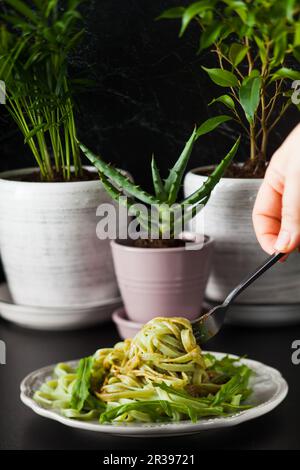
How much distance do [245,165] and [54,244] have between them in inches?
12.4

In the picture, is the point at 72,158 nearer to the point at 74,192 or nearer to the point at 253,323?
the point at 74,192

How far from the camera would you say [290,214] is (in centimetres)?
90

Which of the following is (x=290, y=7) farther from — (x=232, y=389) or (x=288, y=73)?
(x=232, y=389)

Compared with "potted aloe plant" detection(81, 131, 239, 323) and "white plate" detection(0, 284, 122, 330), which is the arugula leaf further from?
"white plate" detection(0, 284, 122, 330)

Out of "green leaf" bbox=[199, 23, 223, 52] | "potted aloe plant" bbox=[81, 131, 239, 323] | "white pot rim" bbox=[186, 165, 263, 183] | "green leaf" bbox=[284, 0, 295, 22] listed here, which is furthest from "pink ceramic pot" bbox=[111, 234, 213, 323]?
"green leaf" bbox=[284, 0, 295, 22]

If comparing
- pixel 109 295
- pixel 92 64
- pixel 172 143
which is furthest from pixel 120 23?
pixel 109 295

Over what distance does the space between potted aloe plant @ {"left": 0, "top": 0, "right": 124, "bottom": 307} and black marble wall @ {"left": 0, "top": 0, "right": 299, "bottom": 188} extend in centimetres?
6

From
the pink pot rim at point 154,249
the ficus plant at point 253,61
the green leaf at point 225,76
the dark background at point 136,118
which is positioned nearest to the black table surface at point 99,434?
the dark background at point 136,118

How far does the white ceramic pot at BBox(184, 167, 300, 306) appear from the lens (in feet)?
4.14

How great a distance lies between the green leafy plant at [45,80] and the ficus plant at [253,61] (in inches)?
6.2

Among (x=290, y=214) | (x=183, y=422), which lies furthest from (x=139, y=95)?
(x=183, y=422)

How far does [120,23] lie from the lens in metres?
1.30

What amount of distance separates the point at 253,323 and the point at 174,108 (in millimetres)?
369

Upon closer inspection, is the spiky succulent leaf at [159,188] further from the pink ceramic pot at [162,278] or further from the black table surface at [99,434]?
the black table surface at [99,434]
